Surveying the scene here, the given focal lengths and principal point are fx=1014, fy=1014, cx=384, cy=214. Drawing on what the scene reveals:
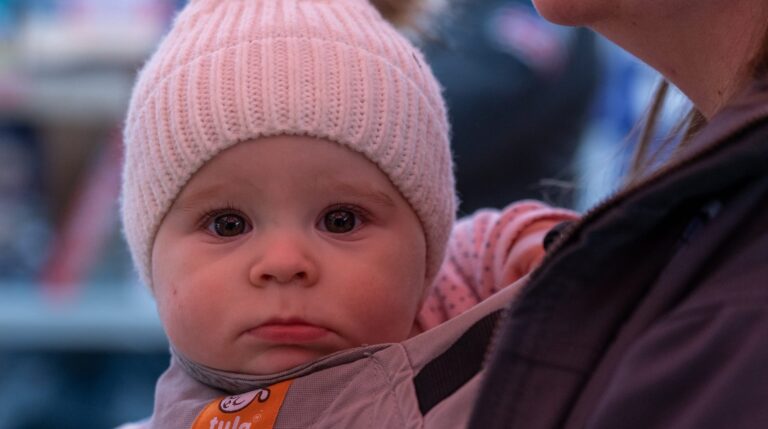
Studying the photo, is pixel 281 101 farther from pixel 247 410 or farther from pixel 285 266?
pixel 247 410

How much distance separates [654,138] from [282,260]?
51 centimetres

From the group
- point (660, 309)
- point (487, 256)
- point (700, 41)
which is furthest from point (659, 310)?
point (487, 256)

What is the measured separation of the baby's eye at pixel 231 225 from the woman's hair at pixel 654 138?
0.35 meters

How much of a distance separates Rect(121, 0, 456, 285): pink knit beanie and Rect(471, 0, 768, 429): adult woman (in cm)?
37

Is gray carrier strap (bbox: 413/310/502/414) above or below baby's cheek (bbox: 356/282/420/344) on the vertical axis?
above

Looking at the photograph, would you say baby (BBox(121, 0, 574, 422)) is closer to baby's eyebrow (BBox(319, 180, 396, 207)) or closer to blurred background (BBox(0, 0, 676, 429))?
baby's eyebrow (BBox(319, 180, 396, 207))

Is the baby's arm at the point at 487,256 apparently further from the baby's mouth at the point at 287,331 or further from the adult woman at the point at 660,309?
the adult woman at the point at 660,309

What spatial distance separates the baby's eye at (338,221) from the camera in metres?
0.92

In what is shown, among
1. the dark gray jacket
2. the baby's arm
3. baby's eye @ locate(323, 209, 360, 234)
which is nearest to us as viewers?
the dark gray jacket

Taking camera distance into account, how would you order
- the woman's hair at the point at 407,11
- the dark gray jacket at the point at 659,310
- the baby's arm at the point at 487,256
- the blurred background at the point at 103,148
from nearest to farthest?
the dark gray jacket at the point at 659,310 < the baby's arm at the point at 487,256 < the woman's hair at the point at 407,11 < the blurred background at the point at 103,148

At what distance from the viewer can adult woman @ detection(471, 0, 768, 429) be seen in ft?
1.82

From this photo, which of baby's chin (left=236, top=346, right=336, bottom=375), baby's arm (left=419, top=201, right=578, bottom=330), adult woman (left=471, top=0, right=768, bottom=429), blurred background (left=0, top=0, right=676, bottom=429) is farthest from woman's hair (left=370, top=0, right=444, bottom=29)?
blurred background (left=0, top=0, right=676, bottom=429)

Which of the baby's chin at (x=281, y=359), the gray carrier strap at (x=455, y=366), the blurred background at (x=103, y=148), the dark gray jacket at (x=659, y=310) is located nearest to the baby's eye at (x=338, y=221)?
the baby's chin at (x=281, y=359)

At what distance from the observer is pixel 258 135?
911mm
